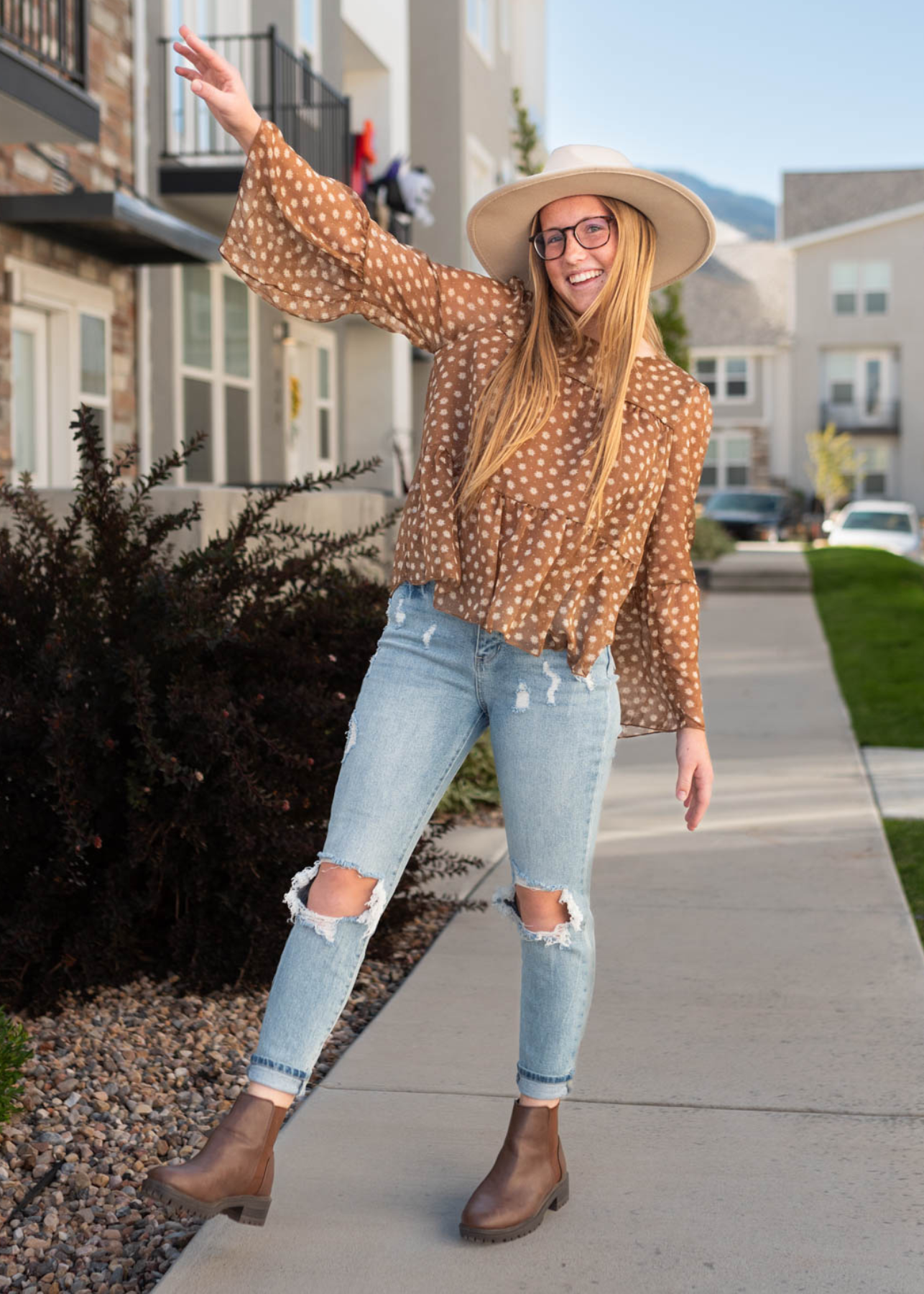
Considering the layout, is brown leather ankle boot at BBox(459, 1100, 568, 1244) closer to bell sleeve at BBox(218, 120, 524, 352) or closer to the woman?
the woman

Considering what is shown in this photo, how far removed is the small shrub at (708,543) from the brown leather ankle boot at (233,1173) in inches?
711

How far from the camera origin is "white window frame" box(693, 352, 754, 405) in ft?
155

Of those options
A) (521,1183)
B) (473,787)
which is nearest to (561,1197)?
(521,1183)

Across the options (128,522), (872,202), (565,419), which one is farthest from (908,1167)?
(872,202)

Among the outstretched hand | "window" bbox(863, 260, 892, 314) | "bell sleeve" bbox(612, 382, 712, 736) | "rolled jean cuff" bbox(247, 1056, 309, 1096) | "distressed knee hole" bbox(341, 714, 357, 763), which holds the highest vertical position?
"window" bbox(863, 260, 892, 314)

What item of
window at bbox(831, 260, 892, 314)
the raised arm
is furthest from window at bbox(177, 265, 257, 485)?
window at bbox(831, 260, 892, 314)

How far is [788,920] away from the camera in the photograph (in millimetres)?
4672

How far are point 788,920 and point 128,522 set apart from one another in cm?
240

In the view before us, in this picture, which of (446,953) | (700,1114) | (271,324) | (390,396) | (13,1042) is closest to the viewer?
(13,1042)

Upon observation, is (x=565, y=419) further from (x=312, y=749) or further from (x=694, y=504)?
(x=312, y=749)

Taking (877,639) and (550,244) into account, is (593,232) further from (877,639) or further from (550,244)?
(877,639)

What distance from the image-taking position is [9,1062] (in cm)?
289

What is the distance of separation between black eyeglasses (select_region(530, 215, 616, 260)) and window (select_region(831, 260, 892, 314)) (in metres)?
45.8

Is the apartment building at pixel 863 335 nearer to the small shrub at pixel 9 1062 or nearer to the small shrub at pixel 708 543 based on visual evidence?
the small shrub at pixel 708 543
